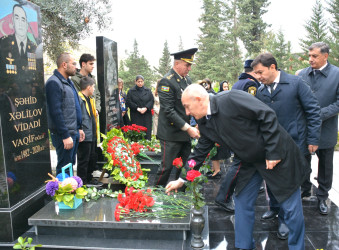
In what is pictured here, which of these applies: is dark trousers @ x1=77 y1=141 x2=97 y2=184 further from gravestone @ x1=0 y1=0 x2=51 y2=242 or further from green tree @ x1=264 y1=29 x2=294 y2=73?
green tree @ x1=264 y1=29 x2=294 y2=73

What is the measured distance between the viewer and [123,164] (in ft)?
14.7

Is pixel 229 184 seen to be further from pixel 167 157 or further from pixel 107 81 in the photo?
pixel 107 81

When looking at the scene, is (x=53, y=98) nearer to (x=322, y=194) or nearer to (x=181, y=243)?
(x=181, y=243)

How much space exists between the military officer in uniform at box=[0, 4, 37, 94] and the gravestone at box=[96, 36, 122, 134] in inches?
93.5

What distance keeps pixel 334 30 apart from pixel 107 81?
32.3 metres

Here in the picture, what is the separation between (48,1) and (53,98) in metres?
3.55

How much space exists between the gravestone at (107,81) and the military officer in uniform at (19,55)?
7.79 ft

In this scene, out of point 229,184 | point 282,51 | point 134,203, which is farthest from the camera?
point 282,51

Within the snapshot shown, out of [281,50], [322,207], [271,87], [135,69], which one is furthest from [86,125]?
[281,50]

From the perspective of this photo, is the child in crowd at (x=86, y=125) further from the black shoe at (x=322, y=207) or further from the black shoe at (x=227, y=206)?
the black shoe at (x=322, y=207)

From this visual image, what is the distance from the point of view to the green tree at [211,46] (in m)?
30.1

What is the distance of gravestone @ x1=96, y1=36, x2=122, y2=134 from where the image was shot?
19.3 ft

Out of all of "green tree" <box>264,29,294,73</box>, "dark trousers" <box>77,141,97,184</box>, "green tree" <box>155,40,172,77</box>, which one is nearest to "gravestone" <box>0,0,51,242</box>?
"dark trousers" <box>77,141,97,184</box>

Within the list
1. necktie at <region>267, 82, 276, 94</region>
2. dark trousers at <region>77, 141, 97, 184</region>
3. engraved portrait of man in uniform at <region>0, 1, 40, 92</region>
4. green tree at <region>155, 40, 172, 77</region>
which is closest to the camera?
engraved portrait of man in uniform at <region>0, 1, 40, 92</region>
